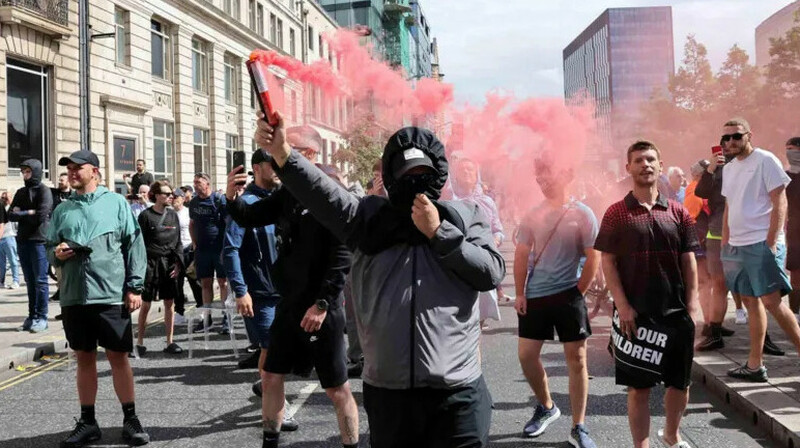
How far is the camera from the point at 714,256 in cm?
733

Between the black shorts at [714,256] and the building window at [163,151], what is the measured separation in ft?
68.1

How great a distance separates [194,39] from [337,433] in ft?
84.2

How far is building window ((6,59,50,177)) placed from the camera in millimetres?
16984

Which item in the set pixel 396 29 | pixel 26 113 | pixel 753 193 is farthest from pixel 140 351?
pixel 396 29

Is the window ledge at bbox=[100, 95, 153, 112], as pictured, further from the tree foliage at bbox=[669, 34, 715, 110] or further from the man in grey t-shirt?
the tree foliage at bbox=[669, 34, 715, 110]

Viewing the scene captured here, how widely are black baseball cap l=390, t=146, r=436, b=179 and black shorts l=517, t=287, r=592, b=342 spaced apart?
2441 mm

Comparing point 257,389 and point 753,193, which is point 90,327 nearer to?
point 257,389

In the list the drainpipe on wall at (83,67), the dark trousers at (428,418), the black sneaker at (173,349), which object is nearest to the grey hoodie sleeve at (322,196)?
the dark trousers at (428,418)

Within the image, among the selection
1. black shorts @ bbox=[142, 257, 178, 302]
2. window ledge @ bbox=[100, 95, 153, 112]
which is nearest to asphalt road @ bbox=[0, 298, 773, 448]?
black shorts @ bbox=[142, 257, 178, 302]

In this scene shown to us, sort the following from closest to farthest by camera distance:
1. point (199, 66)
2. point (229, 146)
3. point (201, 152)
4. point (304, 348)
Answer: point (304, 348) < point (199, 66) < point (201, 152) < point (229, 146)

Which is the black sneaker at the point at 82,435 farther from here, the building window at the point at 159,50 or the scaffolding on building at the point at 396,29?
the scaffolding on building at the point at 396,29

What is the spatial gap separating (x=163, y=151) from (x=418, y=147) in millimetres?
24219

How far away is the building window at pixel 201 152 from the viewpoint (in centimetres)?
2705

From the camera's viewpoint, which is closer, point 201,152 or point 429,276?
point 429,276
